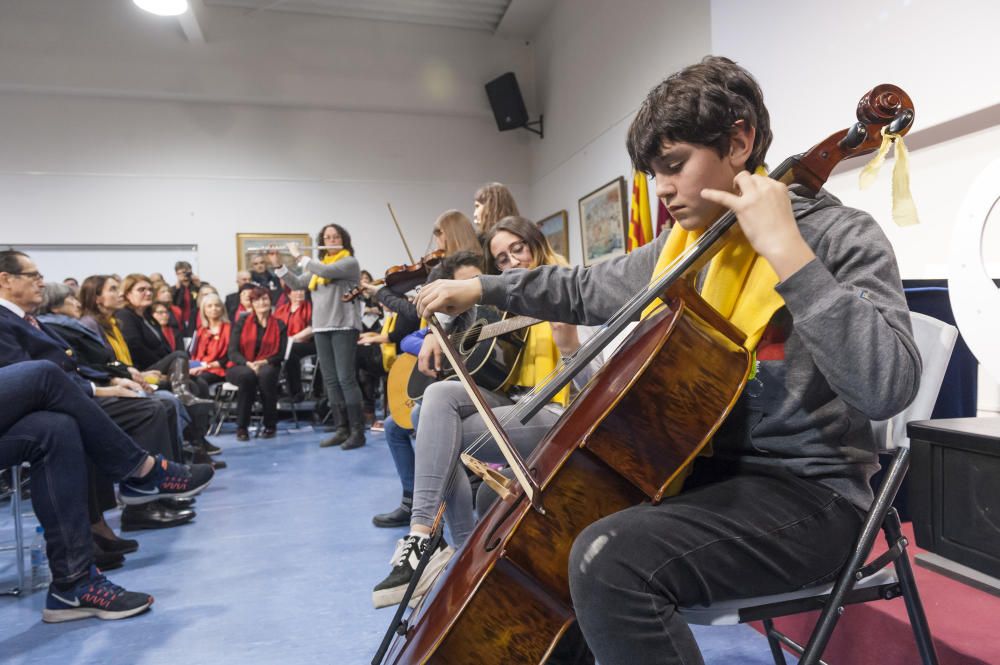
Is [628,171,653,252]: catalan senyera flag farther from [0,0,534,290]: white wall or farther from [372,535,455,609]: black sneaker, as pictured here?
[0,0,534,290]: white wall

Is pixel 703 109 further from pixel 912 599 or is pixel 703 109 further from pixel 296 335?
pixel 296 335

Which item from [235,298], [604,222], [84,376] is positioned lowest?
[84,376]

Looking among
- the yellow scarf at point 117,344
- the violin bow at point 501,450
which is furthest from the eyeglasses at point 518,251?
the yellow scarf at point 117,344

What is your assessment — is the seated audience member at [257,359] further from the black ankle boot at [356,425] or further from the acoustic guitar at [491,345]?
the acoustic guitar at [491,345]

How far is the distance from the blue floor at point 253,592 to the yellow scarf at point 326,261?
1629mm

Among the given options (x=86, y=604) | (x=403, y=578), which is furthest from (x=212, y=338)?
(x=403, y=578)

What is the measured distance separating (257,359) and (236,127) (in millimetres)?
3149

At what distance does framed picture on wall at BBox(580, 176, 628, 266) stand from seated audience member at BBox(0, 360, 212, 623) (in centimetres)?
388

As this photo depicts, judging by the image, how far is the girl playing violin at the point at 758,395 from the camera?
0.74 m

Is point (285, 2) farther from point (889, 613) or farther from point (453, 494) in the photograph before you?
point (889, 613)

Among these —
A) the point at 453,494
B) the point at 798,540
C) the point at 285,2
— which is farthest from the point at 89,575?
A: the point at 285,2

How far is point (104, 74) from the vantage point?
6590 mm

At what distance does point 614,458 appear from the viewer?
80cm

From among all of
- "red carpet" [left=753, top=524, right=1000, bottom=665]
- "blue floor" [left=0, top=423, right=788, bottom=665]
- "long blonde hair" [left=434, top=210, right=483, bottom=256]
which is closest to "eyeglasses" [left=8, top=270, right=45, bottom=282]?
"blue floor" [left=0, top=423, right=788, bottom=665]
